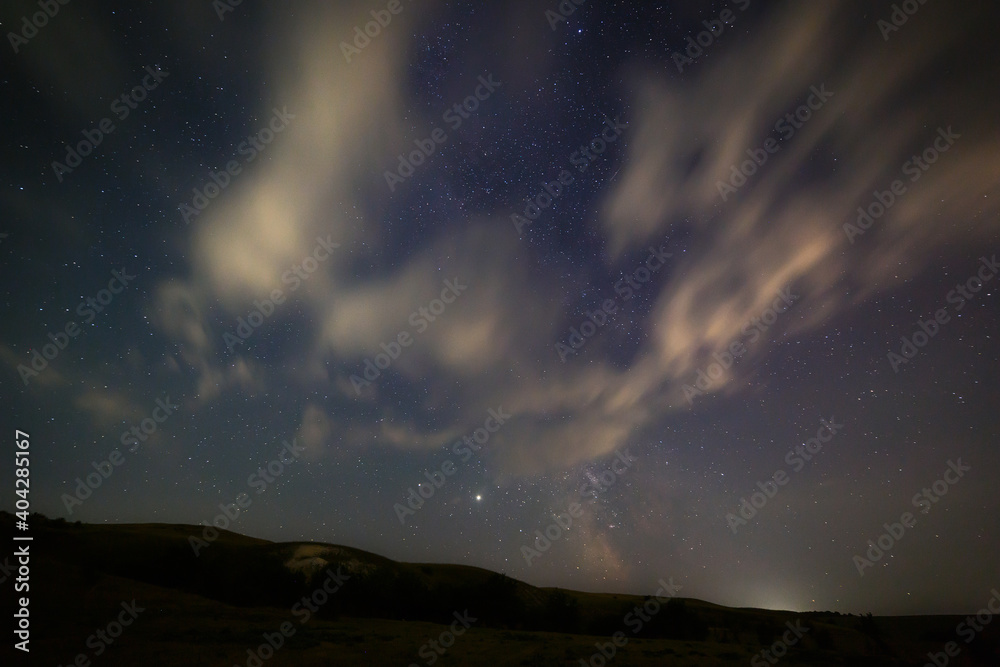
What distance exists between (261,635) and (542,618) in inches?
745

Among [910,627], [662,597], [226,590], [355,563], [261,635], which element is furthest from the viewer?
[910,627]

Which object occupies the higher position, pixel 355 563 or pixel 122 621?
pixel 122 621

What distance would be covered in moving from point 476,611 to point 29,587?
2104 centimetres

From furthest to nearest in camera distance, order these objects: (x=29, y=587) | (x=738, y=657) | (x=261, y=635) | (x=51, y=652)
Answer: (x=738, y=657) < (x=29, y=587) < (x=261, y=635) < (x=51, y=652)

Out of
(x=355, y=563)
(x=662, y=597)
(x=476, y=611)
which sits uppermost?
(x=355, y=563)

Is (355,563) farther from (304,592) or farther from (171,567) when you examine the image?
(171,567)

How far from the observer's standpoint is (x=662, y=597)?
34781 millimetres

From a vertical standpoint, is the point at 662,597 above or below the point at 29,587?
below

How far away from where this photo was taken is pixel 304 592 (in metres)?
23.0

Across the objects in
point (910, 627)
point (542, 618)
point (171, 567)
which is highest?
point (171, 567)

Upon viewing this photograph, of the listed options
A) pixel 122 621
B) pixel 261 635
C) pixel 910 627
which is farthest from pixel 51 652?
pixel 910 627

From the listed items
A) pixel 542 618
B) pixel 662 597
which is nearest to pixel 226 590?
pixel 542 618

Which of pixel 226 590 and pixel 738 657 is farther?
pixel 226 590

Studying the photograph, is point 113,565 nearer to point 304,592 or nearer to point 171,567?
point 171,567
